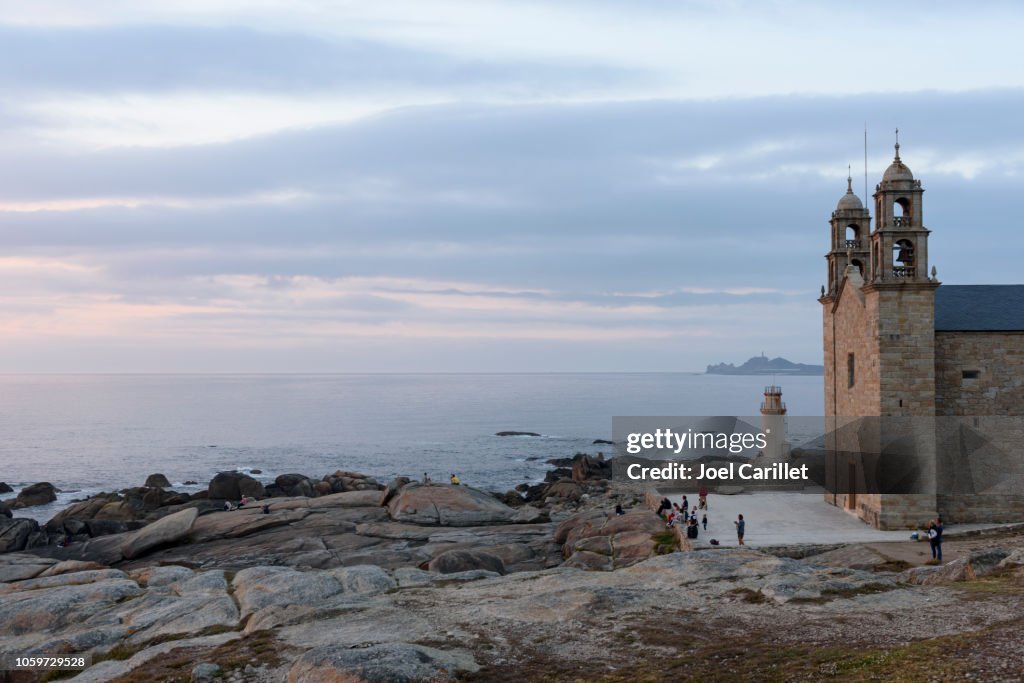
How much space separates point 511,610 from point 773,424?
33.2 m

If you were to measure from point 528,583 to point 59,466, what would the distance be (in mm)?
82040

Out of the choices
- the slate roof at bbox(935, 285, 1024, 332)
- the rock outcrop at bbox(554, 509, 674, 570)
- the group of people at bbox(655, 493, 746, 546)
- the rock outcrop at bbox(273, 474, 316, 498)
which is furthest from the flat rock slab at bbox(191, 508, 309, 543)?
the slate roof at bbox(935, 285, 1024, 332)

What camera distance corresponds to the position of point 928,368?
104 ft

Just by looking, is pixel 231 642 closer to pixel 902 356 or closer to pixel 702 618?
pixel 702 618

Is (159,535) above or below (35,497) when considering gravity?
above

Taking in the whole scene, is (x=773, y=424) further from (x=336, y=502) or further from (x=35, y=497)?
(x=35, y=497)

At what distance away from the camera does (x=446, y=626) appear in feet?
60.2

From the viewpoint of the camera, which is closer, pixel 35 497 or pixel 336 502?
pixel 336 502

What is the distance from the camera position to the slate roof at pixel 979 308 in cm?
3278

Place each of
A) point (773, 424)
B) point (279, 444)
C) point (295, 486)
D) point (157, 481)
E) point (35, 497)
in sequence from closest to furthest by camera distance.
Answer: point (773, 424) → point (295, 486) → point (35, 497) → point (157, 481) → point (279, 444)

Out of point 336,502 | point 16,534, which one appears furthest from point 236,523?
point 16,534

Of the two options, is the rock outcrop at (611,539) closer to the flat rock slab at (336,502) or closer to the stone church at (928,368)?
the stone church at (928,368)

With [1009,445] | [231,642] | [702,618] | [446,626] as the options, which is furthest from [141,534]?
[1009,445]

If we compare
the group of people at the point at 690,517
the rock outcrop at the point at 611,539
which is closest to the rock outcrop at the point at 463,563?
the rock outcrop at the point at 611,539
